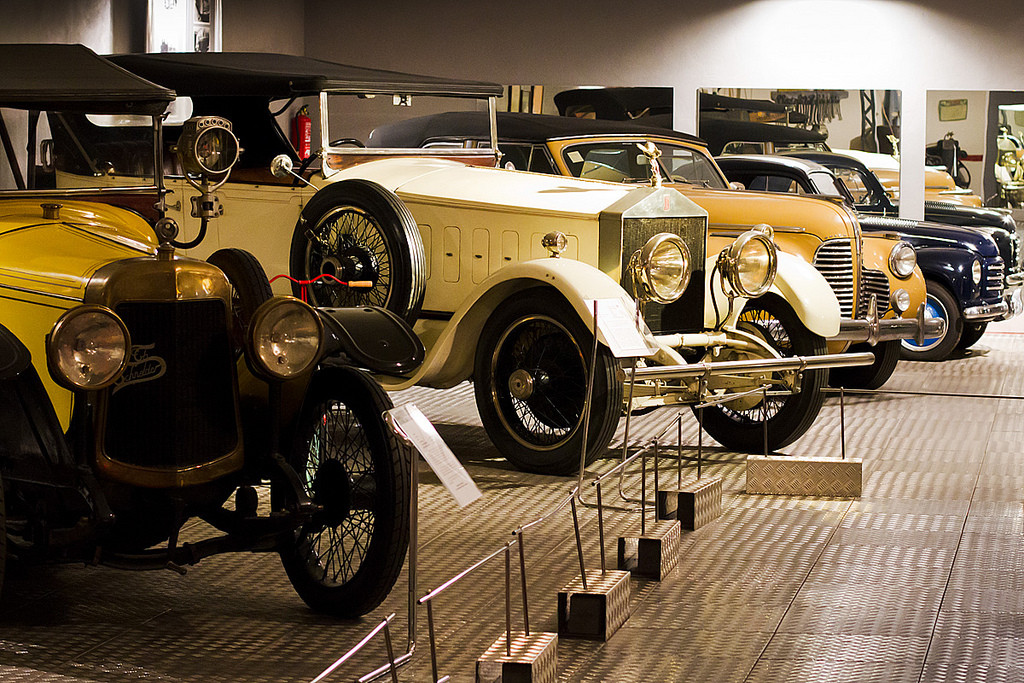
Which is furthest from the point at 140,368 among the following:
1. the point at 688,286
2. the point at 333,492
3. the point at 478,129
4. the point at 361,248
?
the point at 478,129

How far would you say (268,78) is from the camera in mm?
5266

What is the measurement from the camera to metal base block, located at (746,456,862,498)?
455 centimetres

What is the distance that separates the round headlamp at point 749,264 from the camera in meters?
5.00

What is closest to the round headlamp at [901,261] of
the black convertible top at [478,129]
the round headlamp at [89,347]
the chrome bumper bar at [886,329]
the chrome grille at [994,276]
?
the chrome bumper bar at [886,329]

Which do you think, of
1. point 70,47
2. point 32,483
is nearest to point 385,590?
point 32,483

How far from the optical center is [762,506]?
4418 mm

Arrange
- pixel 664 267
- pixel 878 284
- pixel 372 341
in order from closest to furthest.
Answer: pixel 372 341, pixel 664 267, pixel 878 284

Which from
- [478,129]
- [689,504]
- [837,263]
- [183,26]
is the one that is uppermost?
[183,26]

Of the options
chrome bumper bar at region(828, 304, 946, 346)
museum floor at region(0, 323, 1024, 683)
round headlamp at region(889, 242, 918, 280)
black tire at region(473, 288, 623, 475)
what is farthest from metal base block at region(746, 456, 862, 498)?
round headlamp at region(889, 242, 918, 280)

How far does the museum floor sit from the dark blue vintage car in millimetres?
3273

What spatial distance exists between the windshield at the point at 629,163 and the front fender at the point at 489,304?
1.67 m

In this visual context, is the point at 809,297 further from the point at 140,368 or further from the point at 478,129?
the point at 140,368

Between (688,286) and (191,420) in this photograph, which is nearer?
(191,420)

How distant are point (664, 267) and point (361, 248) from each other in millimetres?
1186
